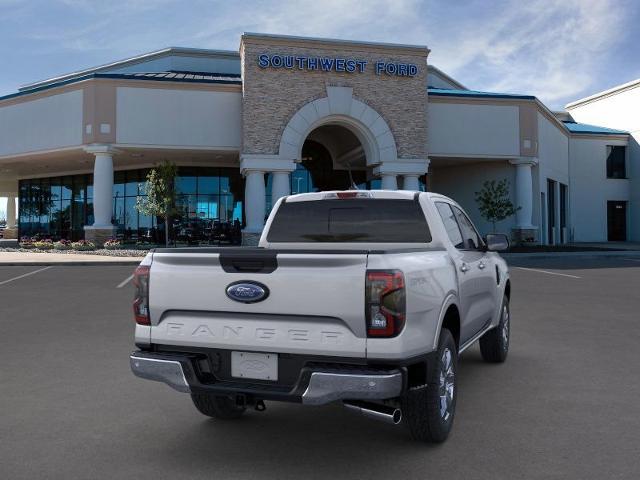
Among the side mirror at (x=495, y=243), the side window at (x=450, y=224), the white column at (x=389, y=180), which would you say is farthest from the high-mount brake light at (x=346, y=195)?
the white column at (x=389, y=180)

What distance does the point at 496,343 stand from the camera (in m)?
6.51

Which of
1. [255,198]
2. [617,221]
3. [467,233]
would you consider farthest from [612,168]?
[467,233]

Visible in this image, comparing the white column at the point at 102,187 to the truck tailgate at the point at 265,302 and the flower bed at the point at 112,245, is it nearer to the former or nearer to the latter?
the flower bed at the point at 112,245

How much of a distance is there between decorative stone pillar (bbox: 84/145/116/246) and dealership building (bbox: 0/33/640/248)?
2.6 inches

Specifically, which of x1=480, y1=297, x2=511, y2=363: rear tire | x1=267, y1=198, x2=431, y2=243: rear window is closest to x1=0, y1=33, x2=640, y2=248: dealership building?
x1=480, y1=297, x2=511, y2=363: rear tire

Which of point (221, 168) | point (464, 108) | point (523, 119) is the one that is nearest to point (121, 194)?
point (221, 168)

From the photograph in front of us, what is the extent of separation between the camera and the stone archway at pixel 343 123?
28.1 metres

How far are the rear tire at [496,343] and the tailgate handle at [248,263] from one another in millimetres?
3504

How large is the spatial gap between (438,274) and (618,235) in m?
44.1

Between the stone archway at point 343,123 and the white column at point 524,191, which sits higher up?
the stone archway at point 343,123

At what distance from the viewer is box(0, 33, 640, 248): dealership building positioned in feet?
92.2

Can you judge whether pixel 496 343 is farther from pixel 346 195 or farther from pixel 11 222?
pixel 11 222

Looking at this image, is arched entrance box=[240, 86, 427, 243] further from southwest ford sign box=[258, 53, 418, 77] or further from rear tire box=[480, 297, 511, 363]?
rear tire box=[480, 297, 511, 363]

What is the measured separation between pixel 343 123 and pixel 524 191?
35.0 feet
